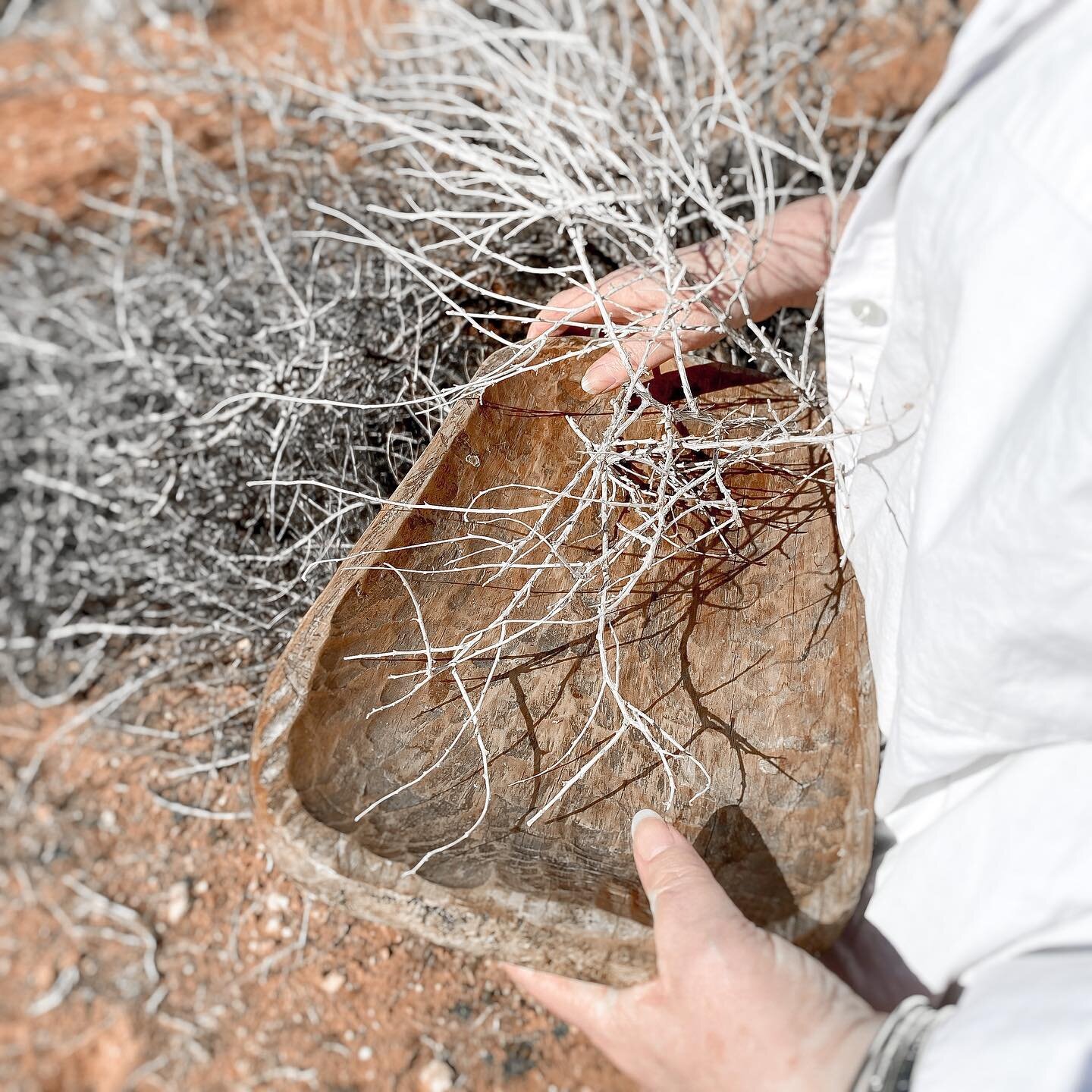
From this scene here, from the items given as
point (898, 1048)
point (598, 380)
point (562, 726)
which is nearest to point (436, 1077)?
point (562, 726)

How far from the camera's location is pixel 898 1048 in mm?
417

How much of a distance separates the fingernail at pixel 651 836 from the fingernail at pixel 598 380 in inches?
12.6

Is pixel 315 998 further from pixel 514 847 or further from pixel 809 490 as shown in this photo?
pixel 809 490

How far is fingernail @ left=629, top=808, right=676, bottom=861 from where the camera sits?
0.51m

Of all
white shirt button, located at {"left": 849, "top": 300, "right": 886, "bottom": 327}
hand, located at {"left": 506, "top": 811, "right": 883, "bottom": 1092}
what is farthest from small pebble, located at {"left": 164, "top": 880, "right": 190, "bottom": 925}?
white shirt button, located at {"left": 849, "top": 300, "right": 886, "bottom": 327}

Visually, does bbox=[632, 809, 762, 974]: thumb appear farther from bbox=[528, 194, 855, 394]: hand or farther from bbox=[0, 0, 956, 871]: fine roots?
bbox=[528, 194, 855, 394]: hand

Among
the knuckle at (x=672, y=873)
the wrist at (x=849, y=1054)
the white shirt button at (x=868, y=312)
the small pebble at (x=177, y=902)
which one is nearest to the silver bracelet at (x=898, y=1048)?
the wrist at (x=849, y=1054)

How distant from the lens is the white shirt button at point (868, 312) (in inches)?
21.8

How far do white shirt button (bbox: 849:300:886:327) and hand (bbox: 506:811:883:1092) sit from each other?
0.34 m

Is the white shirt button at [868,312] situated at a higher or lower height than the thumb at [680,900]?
higher

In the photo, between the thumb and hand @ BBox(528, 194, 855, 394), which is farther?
hand @ BBox(528, 194, 855, 394)

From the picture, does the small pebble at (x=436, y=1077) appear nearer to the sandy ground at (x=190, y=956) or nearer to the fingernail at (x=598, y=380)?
the sandy ground at (x=190, y=956)

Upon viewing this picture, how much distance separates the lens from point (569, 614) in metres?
0.64

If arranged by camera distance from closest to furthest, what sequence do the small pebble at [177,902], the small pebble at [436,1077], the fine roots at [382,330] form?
the fine roots at [382,330] → the small pebble at [436,1077] → the small pebble at [177,902]
